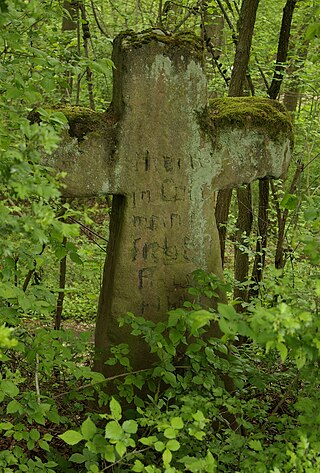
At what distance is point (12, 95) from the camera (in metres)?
3.09

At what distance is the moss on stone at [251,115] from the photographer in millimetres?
3824

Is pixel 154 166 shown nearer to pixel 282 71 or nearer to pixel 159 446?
pixel 159 446

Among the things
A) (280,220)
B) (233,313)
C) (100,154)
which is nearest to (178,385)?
(233,313)

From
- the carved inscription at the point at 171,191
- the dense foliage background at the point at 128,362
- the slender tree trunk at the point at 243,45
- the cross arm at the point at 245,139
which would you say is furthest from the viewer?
the slender tree trunk at the point at 243,45

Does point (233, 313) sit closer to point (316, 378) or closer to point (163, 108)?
point (316, 378)

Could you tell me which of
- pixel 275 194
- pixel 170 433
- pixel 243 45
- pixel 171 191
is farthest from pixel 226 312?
pixel 243 45

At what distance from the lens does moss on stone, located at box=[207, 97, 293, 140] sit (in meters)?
3.82

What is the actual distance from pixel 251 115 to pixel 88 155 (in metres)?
1.08

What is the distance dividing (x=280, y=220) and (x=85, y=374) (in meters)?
2.84

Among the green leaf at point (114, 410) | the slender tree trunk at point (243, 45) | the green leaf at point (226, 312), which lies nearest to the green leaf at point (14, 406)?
the green leaf at point (114, 410)

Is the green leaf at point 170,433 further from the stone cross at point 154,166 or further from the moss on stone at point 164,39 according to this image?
the moss on stone at point 164,39

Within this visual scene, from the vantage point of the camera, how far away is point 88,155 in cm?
349

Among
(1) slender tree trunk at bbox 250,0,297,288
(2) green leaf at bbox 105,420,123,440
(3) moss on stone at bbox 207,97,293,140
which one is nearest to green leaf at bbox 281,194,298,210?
(3) moss on stone at bbox 207,97,293,140

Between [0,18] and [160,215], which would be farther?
[160,215]
